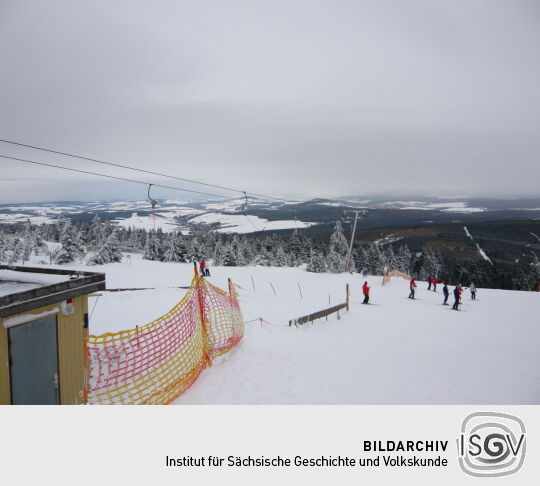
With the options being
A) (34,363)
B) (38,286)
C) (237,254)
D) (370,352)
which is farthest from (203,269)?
(237,254)

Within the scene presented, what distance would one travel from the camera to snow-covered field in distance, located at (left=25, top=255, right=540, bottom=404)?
6281 mm

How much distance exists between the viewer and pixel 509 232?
164 meters

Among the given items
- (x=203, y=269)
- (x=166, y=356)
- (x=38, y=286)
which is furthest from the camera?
(x=203, y=269)

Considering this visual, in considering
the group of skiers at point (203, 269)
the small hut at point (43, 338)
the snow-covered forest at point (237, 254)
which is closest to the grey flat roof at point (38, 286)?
the small hut at point (43, 338)

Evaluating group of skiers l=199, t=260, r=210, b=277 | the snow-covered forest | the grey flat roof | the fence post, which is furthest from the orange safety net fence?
the snow-covered forest

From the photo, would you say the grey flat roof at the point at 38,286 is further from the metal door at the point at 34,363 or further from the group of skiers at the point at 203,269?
the group of skiers at the point at 203,269

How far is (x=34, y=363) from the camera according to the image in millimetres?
4695

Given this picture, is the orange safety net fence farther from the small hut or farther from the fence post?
the small hut

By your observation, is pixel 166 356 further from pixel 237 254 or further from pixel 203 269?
pixel 237 254

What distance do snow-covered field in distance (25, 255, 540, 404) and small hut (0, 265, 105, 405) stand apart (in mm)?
2050

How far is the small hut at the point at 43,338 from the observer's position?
4328 millimetres

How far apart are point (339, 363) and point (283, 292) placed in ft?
44.9

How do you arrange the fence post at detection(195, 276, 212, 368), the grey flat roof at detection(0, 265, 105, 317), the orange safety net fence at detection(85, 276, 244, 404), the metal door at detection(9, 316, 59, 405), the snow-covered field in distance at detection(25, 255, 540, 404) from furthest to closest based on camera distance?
the fence post at detection(195, 276, 212, 368), the snow-covered field in distance at detection(25, 255, 540, 404), the orange safety net fence at detection(85, 276, 244, 404), the metal door at detection(9, 316, 59, 405), the grey flat roof at detection(0, 265, 105, 317)

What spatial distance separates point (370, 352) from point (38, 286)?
8.15 metres
